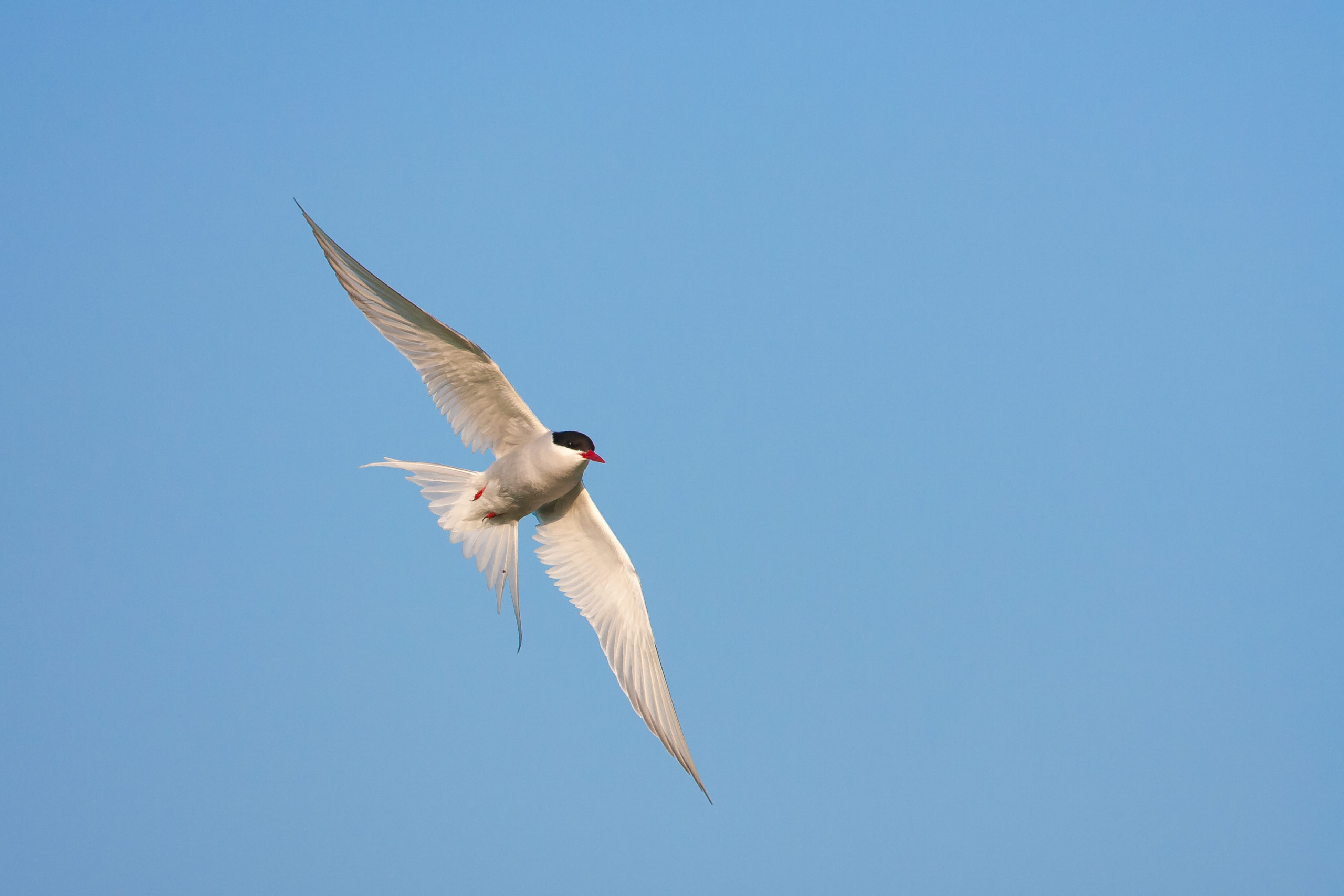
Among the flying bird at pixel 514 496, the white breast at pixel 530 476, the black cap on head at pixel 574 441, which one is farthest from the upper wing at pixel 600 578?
the black cap on head at pixel 574 441

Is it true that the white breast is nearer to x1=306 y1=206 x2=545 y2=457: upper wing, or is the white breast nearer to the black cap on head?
the black cap on head

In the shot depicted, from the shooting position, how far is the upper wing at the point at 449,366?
24.4 ft

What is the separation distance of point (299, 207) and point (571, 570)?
3.82 metres

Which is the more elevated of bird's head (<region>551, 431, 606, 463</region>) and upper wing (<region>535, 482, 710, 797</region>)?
bird's head (<region>551, 431, 606, 463</region>)


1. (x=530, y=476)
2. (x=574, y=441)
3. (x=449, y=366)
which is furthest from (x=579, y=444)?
(x=449, y=366)

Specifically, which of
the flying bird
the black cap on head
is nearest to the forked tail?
the flying bird

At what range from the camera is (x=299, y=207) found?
629 centimetres

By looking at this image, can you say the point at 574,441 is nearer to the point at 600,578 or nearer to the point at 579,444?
the point at 579,444

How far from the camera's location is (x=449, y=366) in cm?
796

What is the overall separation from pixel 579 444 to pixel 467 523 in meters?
1.19

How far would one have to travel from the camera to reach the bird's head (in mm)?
7965

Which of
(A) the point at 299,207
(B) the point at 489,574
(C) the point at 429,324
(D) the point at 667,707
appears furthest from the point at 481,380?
(D) the point at 667,707

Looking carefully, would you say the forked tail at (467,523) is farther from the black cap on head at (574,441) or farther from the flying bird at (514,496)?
the black cap on head at (574,441)

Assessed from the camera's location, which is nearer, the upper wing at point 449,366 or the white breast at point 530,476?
the upper wing at point 449,366
